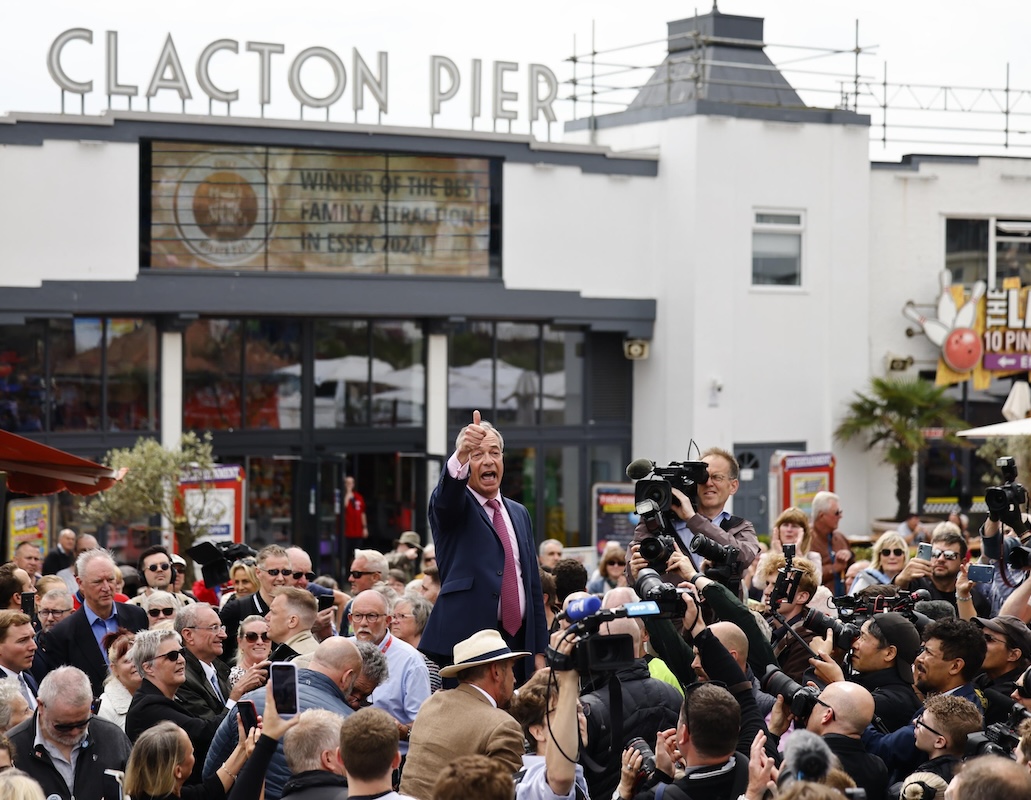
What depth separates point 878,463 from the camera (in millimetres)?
26203

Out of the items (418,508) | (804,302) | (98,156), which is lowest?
(418,508)

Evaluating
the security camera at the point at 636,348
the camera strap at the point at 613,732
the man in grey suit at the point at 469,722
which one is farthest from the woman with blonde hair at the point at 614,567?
the security camera at the point at 636,348

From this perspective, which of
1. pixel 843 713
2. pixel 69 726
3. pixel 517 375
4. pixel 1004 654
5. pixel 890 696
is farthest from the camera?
pixel 517 375

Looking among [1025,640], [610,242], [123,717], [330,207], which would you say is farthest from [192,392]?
[1025,640]

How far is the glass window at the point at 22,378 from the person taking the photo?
68.2 ft

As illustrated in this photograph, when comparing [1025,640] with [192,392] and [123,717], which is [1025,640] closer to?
[123,717]

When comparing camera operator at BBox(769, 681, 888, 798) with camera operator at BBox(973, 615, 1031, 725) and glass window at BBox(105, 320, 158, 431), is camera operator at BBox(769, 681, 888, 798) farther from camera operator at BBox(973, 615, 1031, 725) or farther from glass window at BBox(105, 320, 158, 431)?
glass window at BBox(105, 320, 158, 431)

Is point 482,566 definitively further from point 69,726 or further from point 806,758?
point 806,758

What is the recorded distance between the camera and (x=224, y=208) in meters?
21.9

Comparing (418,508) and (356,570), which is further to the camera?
(418,508)

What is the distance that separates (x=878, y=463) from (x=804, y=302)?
10.8ft

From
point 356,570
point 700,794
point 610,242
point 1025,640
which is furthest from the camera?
point 610,242

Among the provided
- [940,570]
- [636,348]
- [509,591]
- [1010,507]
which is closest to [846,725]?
[509,591]

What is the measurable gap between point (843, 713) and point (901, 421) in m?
19.7
